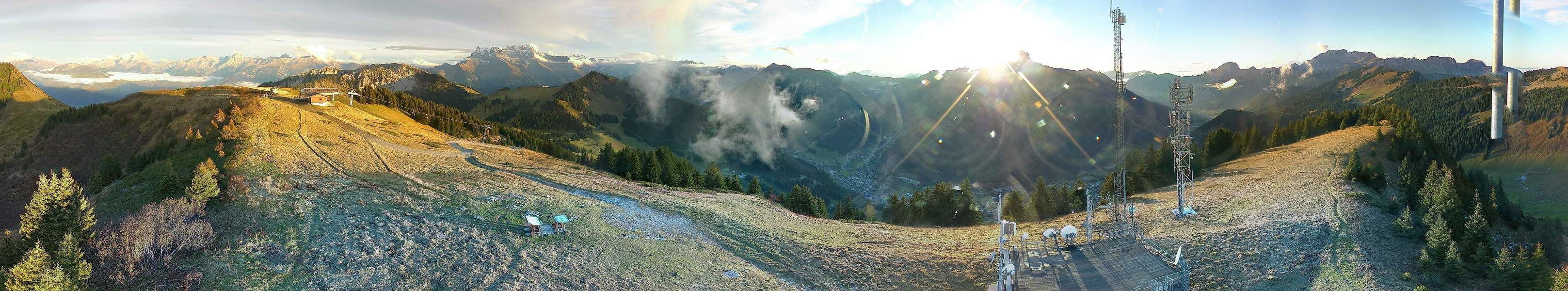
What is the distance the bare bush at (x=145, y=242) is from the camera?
19.3m

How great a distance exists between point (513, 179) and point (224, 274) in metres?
23.8

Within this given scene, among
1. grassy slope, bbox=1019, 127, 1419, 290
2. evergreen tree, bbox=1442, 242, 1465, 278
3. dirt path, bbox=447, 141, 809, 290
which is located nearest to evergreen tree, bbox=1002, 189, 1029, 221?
grassy slope, bbox=1019, 127, 1419, 290

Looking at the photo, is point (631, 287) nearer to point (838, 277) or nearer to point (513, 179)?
point (838, 277)

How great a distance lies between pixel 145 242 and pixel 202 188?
301 inches

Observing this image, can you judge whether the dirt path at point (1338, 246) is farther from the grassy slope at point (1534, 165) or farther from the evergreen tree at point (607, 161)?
the grassy slope at point (1534, 165)

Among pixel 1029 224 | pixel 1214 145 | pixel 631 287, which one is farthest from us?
pixel 1214 145

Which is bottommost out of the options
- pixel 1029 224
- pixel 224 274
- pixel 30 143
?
pixel 1029 224

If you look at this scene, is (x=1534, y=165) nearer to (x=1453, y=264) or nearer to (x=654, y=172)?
(x=1453, y=264)

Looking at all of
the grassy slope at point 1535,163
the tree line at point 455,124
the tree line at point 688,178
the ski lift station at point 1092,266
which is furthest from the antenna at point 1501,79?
the grassy slope at point 1535,163

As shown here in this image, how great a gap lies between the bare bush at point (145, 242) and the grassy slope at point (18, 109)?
4651 cm

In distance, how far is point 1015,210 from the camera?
57062 mm

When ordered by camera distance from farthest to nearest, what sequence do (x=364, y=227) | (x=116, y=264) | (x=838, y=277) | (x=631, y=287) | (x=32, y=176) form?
1. (x=32, y=176)
2. (x=838, y=277)
3. (x=364, y=227)
4. (x=631, y=287)
5. (x=116, y=264)

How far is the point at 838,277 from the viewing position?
2945cm

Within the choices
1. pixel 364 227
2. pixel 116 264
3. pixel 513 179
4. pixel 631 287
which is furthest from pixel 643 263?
pixel 513 179
